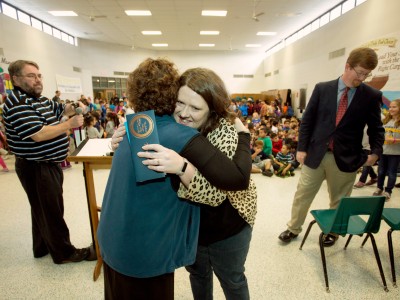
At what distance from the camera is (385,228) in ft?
8.98

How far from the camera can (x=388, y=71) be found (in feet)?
16.5

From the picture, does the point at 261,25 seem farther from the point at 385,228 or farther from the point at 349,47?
the point at 385,228

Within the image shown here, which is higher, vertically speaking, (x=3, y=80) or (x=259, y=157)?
(x=3, y=80)

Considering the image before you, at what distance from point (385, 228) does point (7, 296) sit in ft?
11.9

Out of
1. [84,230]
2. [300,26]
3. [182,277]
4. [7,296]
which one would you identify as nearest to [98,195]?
[84,230]

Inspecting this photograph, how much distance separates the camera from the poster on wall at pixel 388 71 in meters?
4.88

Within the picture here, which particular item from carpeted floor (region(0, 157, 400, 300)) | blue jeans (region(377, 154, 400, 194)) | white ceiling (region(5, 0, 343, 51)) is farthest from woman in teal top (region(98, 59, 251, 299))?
white ceiling (region(5, 0, 343, 51))

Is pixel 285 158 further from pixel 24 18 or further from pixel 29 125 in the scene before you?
pixel 24 18

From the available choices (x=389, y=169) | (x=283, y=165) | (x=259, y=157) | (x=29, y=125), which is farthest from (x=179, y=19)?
(x=29, y=125)

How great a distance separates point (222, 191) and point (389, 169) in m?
3.84

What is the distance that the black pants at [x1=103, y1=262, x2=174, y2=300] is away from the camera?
877mm

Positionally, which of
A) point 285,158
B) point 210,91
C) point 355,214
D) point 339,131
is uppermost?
point 210,91

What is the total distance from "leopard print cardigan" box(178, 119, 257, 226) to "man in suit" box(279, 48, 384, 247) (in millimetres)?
1290

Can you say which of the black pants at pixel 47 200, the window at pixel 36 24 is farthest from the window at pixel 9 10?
the black pants at pixel 47 200
